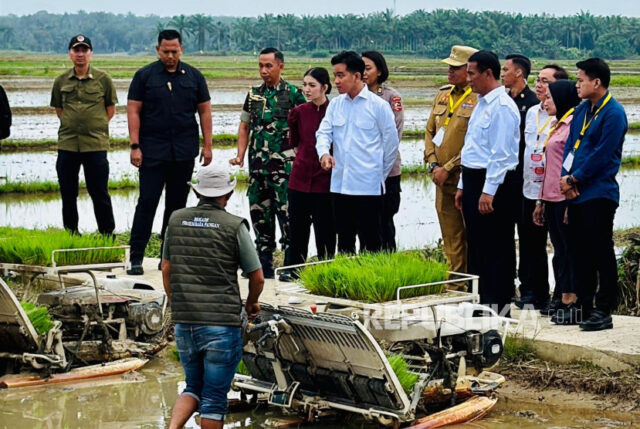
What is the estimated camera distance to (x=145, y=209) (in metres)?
9.93

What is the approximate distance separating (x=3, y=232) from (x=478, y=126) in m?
3.94

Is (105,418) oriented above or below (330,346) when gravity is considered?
below

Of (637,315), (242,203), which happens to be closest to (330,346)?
(637,315)

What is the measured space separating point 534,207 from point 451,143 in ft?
2.79

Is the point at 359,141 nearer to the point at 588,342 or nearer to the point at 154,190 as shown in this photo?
the point at 588,342

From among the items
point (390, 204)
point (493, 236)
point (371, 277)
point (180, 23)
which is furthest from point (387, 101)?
point (180, 23)

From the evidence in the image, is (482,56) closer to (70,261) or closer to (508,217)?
(508,217)

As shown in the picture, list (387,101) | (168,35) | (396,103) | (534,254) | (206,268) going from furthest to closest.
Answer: (168,35) < (396,103) < (387,101) < (534,254) < (206,268)

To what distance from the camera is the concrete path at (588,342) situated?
6996mm

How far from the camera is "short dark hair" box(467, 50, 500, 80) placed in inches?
306

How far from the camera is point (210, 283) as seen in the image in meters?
5.71

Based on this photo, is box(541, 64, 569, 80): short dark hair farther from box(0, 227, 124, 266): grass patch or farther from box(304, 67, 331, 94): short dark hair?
box(0, 227, 124, 266): grass patch

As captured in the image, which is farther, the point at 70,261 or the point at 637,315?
the point at 637,315

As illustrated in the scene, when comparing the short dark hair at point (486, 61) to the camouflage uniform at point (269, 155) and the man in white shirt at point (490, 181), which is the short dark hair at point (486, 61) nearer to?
the man in white shirt at point (490, 181)
